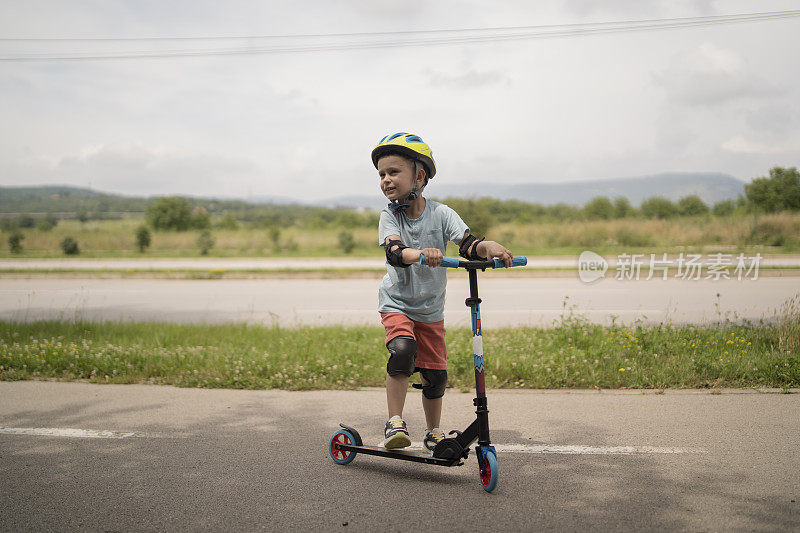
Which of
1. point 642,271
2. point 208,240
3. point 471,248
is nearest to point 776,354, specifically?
point 471,248

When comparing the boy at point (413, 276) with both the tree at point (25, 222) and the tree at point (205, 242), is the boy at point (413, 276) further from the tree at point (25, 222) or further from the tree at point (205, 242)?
the tree at point (25, 222)

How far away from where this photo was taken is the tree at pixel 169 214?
3875 centimetres

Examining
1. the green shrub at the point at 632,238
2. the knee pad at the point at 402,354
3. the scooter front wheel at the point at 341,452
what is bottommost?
the scooter front wheel at the point at 341,452

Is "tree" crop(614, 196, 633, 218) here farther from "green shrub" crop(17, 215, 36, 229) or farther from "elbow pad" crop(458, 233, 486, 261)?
"green shrub" crop(17, 215, 36, 229)

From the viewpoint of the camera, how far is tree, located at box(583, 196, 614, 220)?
91.1 ft

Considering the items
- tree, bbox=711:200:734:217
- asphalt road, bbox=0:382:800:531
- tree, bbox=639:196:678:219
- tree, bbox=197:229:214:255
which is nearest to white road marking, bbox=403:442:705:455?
asphalt road, bbox=0:382:800:531

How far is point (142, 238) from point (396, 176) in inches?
1132

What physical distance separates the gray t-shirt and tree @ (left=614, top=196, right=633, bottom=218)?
78.0 ft

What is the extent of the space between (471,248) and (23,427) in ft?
11.2

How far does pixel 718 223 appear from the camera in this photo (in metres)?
21.1

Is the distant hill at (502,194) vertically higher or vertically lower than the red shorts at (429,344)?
higher

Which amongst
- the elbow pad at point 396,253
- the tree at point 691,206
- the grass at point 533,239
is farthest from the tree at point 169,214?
the elbow pad at point 396,253

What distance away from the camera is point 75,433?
4.35m

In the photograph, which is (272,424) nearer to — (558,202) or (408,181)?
(408,181)
